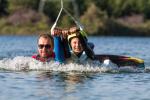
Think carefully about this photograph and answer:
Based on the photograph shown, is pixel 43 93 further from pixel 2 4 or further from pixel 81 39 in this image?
pixel 2 4

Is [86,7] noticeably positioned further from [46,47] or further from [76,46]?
[76,46]

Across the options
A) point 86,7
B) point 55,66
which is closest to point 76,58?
point 55,66

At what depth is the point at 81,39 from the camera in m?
24.8

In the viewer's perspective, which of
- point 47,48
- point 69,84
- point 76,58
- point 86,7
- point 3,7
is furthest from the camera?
point 86,7

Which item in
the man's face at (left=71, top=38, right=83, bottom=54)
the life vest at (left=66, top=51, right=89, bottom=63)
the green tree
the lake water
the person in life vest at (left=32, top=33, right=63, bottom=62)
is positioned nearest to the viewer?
the lake water

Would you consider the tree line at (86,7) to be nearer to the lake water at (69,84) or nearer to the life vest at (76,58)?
the life vest at (76,58)

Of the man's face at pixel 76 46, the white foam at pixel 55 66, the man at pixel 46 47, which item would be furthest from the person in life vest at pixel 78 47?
the man at pixel 46 47

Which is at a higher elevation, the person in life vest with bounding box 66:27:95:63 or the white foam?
the person in life vest with bounding box 66:27:95:63

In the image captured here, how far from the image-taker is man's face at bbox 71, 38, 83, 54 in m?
24.5

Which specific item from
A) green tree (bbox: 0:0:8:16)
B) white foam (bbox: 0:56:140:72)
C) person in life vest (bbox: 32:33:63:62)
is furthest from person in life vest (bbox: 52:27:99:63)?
green tree (bbox: 0:0:8:16)

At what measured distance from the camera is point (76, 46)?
24.6 metres

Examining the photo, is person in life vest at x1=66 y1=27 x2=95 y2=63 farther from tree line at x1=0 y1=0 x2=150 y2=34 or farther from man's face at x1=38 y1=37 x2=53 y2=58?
tree line at x1=0 y1=0 x2=150 y2=34

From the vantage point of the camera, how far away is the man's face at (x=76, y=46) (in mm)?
24516

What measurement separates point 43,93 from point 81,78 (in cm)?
396
